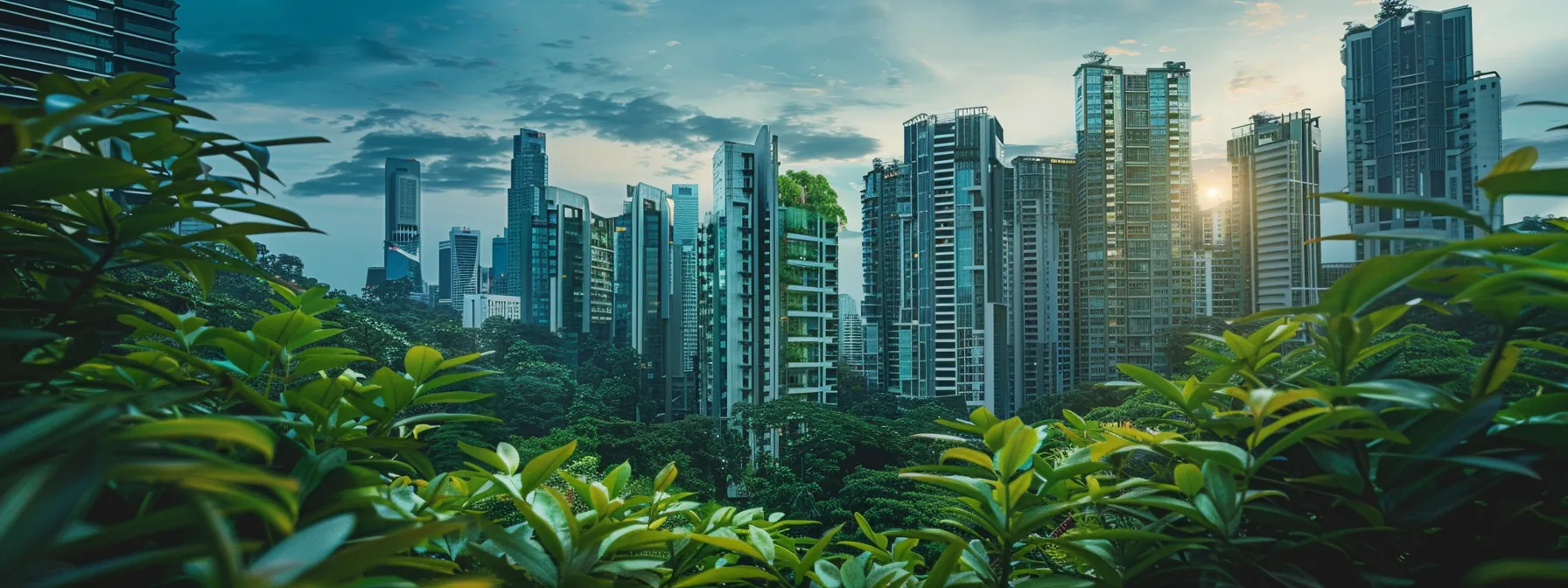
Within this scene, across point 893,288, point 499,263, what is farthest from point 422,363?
point 499,263

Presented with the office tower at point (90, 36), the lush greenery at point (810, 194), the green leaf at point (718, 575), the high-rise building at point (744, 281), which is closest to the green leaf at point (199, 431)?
the green leaf at point (718, 575)

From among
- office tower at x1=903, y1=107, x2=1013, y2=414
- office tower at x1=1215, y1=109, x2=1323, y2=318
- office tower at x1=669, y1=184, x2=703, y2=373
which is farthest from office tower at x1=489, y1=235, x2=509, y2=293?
office tower at x1=1215, y1=109, x2=1323, y2=318

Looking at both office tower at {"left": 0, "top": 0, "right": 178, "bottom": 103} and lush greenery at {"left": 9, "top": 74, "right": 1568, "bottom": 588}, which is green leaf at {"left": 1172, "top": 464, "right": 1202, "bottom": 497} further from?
office tower at {"left": 0, "top": 0, "right": 178, "bottom": 103}

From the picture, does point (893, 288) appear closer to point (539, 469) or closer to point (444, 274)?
point (444, 274)

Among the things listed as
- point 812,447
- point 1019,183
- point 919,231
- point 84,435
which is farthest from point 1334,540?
point 1019,183

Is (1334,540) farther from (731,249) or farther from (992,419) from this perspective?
(731,249)

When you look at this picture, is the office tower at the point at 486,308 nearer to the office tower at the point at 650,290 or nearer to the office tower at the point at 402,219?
the office tower at the point at 402,219

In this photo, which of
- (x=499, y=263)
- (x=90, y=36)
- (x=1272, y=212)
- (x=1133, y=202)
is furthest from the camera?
(x=499, y=263)
